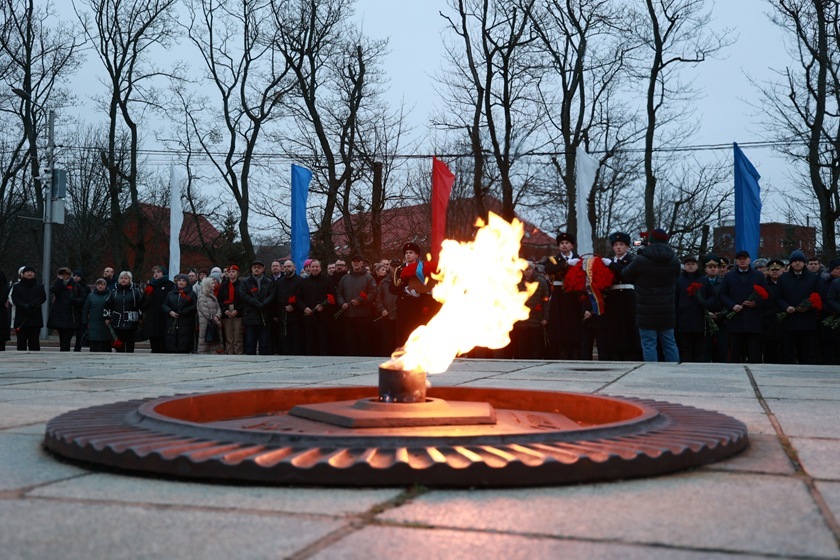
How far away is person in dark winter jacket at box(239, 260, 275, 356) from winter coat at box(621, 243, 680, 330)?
607 centimetres

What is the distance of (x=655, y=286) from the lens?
10055 millimetres

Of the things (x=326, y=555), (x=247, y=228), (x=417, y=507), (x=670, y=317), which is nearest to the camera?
(x=326, y=555)

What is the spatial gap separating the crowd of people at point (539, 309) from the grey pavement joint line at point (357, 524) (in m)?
7.85

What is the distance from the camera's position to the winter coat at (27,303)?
14.6m

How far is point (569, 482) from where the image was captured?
2.82m

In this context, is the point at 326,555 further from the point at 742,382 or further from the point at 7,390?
the point at 742,382

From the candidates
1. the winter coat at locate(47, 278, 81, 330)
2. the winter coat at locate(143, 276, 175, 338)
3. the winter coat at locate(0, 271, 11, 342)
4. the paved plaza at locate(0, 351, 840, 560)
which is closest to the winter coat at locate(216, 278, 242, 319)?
the winter coat at locate(143, 276, 175, 338)

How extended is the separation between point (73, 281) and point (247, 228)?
12.8 metres

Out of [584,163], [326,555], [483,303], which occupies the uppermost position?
[584,163]

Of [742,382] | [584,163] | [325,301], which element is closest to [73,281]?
[325,301]

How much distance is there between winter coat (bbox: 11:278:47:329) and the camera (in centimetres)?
1462

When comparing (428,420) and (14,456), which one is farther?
(428,420)

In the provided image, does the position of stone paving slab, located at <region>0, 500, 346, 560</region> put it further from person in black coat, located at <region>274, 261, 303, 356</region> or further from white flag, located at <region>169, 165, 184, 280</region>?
white flag, located at <region>169, 165, 184, 280</region>

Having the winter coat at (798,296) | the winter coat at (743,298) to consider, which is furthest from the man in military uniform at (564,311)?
the winter coat at (798,296)
